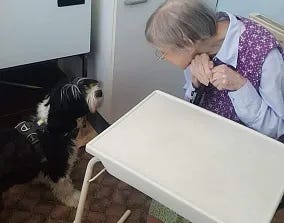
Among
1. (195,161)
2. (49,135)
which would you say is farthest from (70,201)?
(195,161)

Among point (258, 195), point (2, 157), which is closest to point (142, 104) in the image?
point (258, 195)

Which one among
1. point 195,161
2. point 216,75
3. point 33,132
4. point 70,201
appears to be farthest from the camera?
point 70,201

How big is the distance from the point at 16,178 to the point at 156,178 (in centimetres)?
71

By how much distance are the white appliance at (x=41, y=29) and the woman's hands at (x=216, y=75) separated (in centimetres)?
63

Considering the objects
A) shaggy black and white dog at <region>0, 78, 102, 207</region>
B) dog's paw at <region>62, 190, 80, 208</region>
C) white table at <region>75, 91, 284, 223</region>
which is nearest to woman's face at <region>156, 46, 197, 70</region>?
white table at <region>75, 91, 284, 223</region>

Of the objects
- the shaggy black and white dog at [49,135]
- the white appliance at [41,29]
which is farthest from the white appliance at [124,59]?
the shaggy black and white dog at [49,135]

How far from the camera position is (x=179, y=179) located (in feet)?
2.80

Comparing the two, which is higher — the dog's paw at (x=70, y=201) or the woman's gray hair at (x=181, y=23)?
the woman's gray hair at (x=181, y=23)

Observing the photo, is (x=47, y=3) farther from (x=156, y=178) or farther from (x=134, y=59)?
(x=156, y=178)

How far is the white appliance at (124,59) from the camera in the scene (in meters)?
1.55

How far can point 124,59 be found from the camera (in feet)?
5.41

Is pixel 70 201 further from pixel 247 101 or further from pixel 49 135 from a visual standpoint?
pixel 247 101

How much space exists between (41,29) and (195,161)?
868 mm

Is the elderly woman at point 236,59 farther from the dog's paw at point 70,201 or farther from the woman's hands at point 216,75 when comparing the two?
the dog's paw at point 70,201
